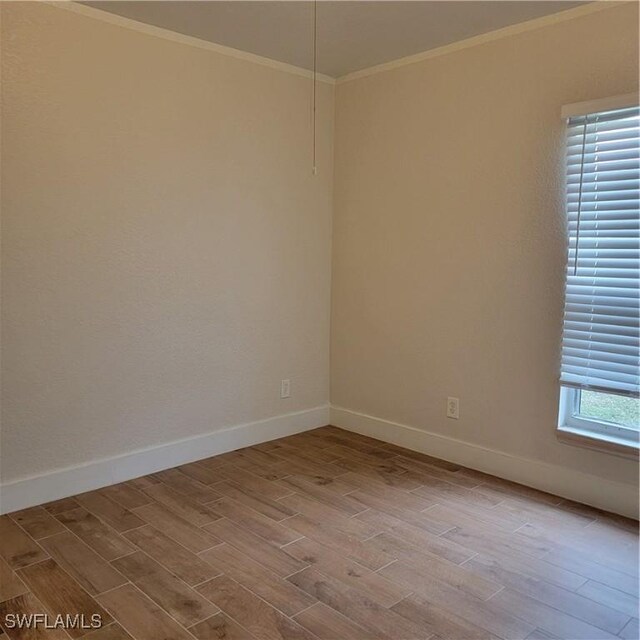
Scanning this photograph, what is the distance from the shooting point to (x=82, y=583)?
2.18 m

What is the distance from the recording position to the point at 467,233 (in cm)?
328

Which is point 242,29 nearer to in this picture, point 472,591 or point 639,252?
point 639,252

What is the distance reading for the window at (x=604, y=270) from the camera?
2615 millimetres

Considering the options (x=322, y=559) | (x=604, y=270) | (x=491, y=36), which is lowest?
(x=322, y=559)

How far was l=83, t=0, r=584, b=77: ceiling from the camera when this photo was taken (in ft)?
9.01

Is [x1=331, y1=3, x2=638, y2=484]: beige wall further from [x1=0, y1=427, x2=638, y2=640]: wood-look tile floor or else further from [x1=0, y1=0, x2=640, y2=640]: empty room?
[x1=0, y1=427, x2=638, y2=640]: wood-look tile floor

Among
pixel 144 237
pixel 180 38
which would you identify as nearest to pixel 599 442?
pixel 144 237

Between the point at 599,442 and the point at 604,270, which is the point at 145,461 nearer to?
the point at 599,442

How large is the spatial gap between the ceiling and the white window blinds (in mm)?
645

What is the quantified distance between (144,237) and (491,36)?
84.4 inches

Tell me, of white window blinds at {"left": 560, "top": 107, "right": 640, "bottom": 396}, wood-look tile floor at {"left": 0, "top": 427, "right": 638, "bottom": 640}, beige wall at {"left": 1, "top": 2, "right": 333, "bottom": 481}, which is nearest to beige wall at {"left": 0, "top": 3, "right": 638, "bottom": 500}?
beige wall at {"left": 1, "top": 2, "right": 333, "bottom": 481}

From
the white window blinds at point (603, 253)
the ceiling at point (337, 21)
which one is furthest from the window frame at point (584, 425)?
the ceiling at point (337, 21)

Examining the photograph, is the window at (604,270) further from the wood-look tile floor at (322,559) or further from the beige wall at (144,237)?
the beige wall at (144,237)

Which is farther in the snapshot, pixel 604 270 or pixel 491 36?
pixel 491 36
